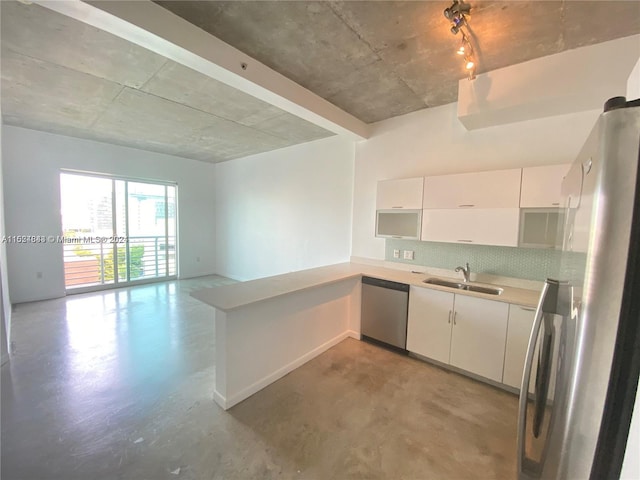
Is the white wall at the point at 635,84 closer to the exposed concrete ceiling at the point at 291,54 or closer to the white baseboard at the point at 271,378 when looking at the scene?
the exposed concrete ceiling at the point at 291,54

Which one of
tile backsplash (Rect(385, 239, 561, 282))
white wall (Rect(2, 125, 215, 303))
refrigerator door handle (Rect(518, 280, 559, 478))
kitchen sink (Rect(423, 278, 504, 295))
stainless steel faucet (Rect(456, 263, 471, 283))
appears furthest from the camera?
white wall (Rect(2, 125, 215, 303))

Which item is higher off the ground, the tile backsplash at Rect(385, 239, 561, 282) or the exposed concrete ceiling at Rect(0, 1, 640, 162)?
the exposed concrete ceiling at Rect(0, 1, 640, 162)

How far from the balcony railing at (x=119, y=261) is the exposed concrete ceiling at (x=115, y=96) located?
2.10 meters

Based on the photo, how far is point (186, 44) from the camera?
75.9 inches

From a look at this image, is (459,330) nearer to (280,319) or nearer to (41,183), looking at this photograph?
(280,319)

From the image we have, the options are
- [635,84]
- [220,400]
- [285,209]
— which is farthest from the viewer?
[285,209]

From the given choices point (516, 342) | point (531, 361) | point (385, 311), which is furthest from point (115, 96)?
point (516, 342)

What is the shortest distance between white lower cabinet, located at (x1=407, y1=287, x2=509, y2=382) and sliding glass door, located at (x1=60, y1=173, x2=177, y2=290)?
585cm

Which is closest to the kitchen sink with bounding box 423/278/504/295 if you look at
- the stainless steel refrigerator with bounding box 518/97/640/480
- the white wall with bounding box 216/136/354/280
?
the white wall with bounding box 216/136/354/280

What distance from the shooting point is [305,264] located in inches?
196

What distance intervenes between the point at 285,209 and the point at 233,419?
3.80 meters

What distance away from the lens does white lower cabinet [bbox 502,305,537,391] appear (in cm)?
225

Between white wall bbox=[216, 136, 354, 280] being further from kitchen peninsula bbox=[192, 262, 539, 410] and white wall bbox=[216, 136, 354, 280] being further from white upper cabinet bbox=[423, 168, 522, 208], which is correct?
white upper cabinet bbox=[423, 168, 522, 208]

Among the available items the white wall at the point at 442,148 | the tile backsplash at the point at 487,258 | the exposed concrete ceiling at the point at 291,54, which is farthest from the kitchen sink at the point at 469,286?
the exposed concrete ceiling at the point at 291,54
